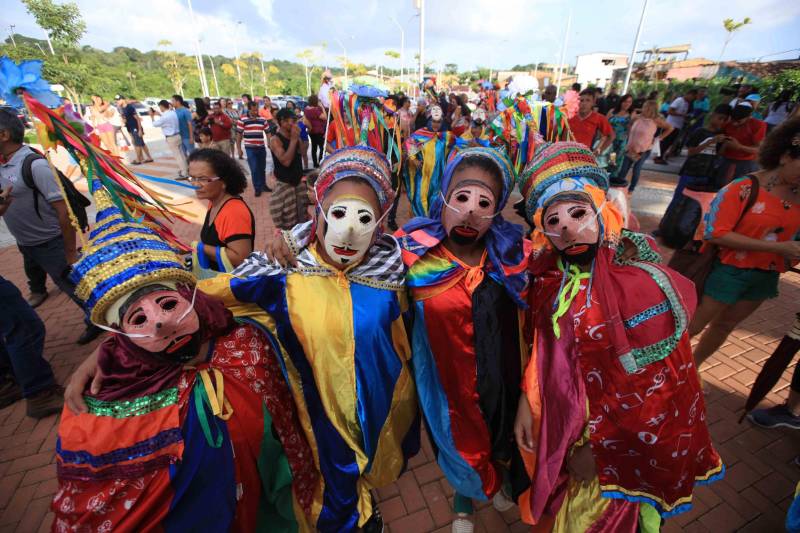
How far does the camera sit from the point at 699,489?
250cm

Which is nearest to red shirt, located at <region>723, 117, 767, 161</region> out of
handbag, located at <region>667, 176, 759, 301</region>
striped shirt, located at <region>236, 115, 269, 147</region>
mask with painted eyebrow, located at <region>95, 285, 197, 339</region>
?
handbag, located at <region>667, 176, 759, 301</region>

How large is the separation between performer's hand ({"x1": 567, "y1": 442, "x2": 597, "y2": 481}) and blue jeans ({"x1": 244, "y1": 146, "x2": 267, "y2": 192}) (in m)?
8.60

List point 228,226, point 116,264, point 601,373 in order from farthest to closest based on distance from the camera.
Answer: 1. point 228,226
2. point 601,373
3. point 116,264

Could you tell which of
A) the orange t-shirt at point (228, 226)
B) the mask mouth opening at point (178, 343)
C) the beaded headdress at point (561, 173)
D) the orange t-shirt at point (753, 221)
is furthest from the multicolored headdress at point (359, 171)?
the orange t-shirt at point (753, 221)

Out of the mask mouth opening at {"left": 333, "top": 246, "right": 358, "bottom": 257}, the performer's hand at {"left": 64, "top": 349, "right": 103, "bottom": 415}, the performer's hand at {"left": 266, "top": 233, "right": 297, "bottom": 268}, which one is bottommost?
the performer's hand at {"left": 64, "top": 349, "right": 103, "bottom": 415}

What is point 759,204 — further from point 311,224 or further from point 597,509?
point 311,224

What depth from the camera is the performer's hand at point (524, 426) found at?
72.2 inches

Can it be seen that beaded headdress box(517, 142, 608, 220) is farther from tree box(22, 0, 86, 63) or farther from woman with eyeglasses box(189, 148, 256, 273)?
tree box(22, 0, 86, 63)

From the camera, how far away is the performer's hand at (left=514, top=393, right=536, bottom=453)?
1833 millimetres

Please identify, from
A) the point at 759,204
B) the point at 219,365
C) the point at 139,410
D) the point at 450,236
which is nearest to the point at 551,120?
the point at 759,204

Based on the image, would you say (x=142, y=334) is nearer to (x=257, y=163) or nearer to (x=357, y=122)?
(x=357, y=122)

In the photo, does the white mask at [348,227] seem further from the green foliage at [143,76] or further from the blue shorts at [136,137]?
the green foliage at [143,76]

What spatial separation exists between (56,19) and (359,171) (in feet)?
49.4

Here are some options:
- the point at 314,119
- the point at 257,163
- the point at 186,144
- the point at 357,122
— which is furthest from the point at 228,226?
the point at 186,144
